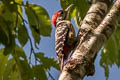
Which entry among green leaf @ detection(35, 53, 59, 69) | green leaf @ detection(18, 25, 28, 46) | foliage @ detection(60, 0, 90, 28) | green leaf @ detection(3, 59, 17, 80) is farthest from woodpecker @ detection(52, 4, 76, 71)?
green leaf @ detection(18, 25, 28, 46)

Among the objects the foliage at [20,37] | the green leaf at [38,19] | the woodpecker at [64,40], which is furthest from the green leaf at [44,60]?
the woodpecker at [64,40]

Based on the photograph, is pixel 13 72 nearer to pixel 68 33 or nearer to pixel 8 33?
pixel 8 33

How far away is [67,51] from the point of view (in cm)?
371

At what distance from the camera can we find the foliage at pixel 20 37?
171cm

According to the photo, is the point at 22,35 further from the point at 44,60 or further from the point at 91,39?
the point at 91,39

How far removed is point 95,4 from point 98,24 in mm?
246

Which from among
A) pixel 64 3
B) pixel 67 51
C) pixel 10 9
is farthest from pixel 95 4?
pixel 10 9

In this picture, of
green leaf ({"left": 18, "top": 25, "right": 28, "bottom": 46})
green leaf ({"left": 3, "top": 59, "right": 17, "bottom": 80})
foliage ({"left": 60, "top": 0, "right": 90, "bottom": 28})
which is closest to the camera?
green leaf ({"left": 18, "top": 25, "right": 28, "bottom": 46})

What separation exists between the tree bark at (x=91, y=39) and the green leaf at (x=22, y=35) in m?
0.41

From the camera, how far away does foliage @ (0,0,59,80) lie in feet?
5.60

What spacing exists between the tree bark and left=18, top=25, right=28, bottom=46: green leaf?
405 mm

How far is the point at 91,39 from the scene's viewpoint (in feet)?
8.29

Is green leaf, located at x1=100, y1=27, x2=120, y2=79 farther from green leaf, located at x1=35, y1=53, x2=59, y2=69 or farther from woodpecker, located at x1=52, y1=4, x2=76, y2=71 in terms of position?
green leaf, located at x1=35, y1=53, x2=59, y2=69

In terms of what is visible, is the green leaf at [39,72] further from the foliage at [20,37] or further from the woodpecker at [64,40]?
the woodpecker at [64,40]
